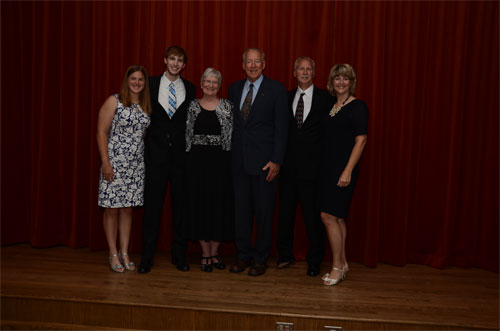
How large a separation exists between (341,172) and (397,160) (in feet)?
2.83

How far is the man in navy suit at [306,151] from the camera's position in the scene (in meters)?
2.99

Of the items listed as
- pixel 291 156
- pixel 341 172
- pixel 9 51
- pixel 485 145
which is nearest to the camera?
pixel 341 172

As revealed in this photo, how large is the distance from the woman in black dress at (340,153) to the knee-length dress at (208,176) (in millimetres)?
693

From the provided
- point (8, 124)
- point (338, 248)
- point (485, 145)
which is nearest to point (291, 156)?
point (338, 248)

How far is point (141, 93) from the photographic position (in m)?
2.98

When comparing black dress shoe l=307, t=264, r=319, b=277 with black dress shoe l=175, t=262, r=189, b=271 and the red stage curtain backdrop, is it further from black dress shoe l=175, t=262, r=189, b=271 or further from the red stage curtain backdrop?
black dress shoe l=175, t=262, r=189, b=271

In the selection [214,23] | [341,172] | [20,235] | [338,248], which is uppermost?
[214,23]

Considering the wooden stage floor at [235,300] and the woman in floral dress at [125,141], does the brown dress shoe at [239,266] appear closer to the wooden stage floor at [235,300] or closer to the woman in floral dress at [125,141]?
the wooden stage floor at [235,300]

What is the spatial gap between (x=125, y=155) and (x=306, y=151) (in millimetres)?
1289

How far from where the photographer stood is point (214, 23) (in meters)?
3.57

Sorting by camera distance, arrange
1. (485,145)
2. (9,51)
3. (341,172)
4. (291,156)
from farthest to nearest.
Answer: (9,51)
(485,145)
(291,156)
(341,172)

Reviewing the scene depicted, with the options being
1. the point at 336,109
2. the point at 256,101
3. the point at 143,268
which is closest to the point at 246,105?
the point at 256,101

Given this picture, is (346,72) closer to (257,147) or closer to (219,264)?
(257,147)

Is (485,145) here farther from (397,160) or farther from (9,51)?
(9,51)
